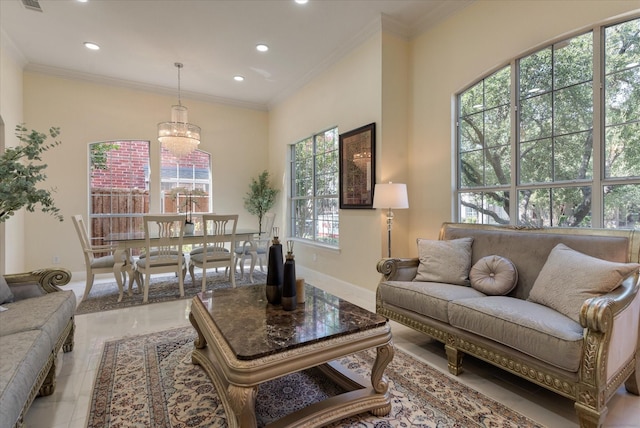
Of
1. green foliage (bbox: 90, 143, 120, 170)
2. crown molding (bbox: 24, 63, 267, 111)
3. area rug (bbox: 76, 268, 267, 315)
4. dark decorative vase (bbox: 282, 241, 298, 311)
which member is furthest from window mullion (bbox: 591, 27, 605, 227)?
green foliage (bbox: 90, 143, 120, 170)

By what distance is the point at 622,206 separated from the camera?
237 centimetres

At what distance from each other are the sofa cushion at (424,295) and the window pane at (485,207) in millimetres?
A: 1045

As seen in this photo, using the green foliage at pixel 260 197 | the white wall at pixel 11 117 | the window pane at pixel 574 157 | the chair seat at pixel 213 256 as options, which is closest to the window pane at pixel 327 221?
the green foliage at pixel 260 197

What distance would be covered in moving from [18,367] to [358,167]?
359cm

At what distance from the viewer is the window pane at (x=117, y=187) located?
5.40 meters

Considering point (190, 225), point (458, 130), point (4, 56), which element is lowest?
point (190, 225)

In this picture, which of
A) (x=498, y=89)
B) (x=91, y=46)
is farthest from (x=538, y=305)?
(x=91, y=46)

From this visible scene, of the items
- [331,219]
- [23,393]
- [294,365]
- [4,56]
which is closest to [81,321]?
[23,393]

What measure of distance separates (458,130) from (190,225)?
3.82 meters

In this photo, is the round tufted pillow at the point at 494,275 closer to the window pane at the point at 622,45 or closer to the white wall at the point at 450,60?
the white wall at the point at 450,60

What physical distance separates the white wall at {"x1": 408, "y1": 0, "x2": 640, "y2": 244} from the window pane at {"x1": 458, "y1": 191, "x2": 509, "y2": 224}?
0.55ft

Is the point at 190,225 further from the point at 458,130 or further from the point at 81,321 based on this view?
the point at 458,130

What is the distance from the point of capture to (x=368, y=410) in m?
1.80

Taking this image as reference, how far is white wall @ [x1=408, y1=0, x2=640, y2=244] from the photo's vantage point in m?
2.71
